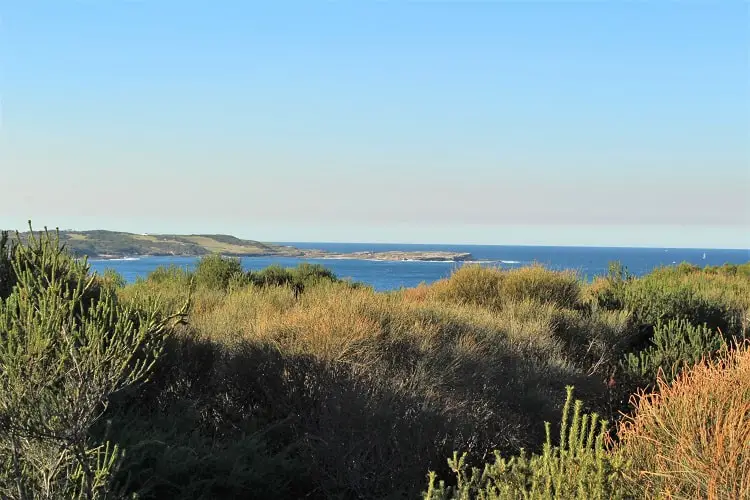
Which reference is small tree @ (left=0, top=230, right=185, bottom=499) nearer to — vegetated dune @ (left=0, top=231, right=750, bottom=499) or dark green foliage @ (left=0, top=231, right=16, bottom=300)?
vegetated dune @ (left=0, top=231, right=750, bottom=499)

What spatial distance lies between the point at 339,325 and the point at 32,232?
12.1ft

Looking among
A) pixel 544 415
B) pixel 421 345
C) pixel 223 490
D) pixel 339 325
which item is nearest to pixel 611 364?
pixel 544 415

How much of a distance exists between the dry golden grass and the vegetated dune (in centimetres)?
2

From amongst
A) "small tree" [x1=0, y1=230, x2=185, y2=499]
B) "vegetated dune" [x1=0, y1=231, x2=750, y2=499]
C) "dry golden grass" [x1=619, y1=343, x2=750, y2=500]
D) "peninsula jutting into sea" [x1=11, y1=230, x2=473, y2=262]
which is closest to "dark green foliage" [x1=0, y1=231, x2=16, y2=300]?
"vegetated dune" [x1=0, y1=231, x2=750, y2=499]

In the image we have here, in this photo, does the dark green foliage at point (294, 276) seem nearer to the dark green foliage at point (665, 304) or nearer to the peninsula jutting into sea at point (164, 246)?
the dark green foliage at point (665, 304)

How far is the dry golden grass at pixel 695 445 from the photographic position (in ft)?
14.3

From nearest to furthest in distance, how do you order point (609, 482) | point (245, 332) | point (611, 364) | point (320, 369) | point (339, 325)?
point (609, 482) → point (320, 369) → point (339, 325) → point (245, 332) → point (611, 364)

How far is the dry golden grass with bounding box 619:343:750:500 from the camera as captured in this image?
437cm

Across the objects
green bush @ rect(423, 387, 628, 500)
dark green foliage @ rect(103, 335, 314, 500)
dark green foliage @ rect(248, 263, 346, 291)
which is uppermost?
dark green foliage @ rect(248, 263, 346, 291)

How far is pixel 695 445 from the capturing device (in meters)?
4.86

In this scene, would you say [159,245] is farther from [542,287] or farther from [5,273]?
[5,273]

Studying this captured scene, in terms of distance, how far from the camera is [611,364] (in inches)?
499

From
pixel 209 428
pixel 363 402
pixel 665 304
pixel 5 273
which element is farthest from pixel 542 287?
pixel 5 273

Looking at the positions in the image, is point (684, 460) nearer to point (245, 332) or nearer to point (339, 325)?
point (339, 325)
